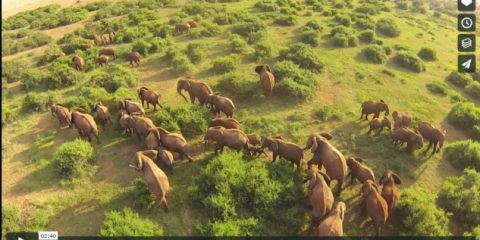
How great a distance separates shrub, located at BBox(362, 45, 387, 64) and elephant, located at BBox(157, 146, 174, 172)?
16.1 meters

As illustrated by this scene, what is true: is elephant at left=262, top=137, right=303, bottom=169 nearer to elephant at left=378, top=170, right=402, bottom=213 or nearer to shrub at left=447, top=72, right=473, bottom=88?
elephant at left=378, top=170, right=402, bottom=213

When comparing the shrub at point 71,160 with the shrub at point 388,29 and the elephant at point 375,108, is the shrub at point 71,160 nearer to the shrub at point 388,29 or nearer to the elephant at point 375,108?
the elephant at point 375,108

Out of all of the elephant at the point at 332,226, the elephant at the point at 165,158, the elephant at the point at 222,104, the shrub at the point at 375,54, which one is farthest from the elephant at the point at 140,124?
the shrub at the point at 375,54

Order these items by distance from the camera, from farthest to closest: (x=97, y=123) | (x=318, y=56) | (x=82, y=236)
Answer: (x=318, y=56) < (x=97, y=123) < (x=82, y=236)

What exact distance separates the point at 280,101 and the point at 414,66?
10738mm

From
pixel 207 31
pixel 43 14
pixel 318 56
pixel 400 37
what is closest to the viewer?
pixel 318 56

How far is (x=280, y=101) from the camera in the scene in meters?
18.8

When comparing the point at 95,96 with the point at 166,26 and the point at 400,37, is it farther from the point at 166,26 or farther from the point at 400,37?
the point at 400,37

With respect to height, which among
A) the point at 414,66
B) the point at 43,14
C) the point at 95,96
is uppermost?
the point at 43,14

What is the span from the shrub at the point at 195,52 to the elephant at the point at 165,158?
33.3 feet

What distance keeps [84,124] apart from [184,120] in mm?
3706

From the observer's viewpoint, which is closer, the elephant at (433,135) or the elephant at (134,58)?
the elephant at (433,135)

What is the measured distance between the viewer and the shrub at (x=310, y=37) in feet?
84.5

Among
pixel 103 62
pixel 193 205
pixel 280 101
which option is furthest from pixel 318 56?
pixel 193 205
